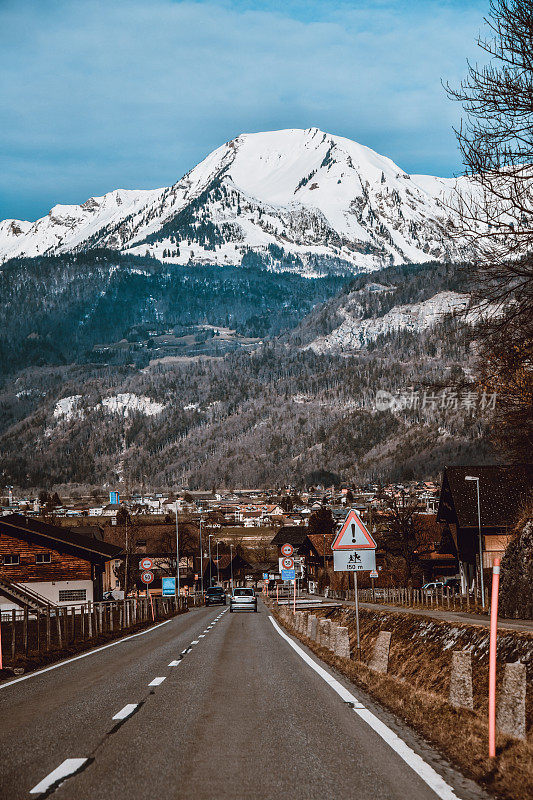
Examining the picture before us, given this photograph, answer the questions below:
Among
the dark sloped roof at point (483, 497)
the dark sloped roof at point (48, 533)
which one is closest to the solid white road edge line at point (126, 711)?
the dark sloped roof at point (483, 497)

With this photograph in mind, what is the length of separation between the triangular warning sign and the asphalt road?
2727 millimetres

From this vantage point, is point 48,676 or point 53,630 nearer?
point 48,676

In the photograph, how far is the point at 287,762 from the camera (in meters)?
8.85

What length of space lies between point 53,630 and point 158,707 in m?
14.9

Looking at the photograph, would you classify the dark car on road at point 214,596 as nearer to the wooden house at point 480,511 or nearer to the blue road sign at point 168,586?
the blue road sign at point 168,586

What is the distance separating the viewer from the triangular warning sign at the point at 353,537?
779 inches

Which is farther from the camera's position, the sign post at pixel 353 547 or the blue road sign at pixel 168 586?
the blue road sign at pixel 168 586

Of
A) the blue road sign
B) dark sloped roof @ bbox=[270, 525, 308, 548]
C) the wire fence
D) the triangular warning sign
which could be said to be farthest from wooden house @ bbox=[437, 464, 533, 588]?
dark sloped roof @ bbox=[270, 525, 308, 548]

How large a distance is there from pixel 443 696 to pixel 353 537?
7066mm

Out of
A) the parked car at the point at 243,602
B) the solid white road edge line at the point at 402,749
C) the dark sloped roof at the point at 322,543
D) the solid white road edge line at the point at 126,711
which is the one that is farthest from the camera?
the dark sloped roof at the point at 322,543

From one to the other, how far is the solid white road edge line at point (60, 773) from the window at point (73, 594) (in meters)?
58.9

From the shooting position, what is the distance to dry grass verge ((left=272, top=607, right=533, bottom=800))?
8.27 metres

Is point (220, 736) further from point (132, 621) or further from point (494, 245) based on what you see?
point (132, 621)

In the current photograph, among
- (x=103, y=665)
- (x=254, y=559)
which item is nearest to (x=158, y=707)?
(x=103, y=665)
